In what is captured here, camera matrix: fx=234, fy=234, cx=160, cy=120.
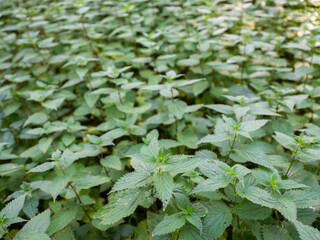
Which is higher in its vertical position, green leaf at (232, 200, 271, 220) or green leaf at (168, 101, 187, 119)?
green leaf at (168, 101, 187, 119)

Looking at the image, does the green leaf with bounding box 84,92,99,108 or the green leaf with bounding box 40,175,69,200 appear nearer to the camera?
the green leaf with bounding box 40,175,69,200

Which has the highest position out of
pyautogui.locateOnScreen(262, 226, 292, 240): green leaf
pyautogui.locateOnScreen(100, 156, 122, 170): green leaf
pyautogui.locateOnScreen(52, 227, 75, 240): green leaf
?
pyautogui.locateOnScreen(100, 156, 122, 170): green leaf

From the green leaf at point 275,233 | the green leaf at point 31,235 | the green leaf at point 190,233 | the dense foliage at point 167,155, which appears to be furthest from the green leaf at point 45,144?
the green leaf at point 275,233

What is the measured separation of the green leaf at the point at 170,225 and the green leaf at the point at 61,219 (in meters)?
0.97

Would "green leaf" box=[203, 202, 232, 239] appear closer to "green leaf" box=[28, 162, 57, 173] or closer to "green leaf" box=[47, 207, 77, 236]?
"green leaf" box=[47, 207, 77, 236]

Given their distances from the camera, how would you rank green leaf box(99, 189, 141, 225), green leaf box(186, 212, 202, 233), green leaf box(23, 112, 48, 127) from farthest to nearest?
green leaf box(23, 112, 48, 127)
green leaf box(99, 189, 141, 225)
green leaf box(186, 212, 202, 233)

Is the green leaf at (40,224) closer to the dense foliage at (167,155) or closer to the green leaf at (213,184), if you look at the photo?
the dense foliage at (167,155)

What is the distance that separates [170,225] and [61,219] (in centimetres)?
114

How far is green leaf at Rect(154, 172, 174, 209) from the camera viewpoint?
1479mm

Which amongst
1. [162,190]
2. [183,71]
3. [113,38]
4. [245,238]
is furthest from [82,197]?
[113,38]

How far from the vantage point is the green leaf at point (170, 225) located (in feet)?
4.85

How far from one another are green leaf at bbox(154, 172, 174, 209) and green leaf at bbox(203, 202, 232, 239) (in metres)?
0.35

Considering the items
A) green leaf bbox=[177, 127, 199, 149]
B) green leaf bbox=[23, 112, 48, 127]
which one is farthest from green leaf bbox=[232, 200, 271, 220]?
green leaf bbox=[23, 112, 48, 127]

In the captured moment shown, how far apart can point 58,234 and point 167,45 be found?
3430mm
